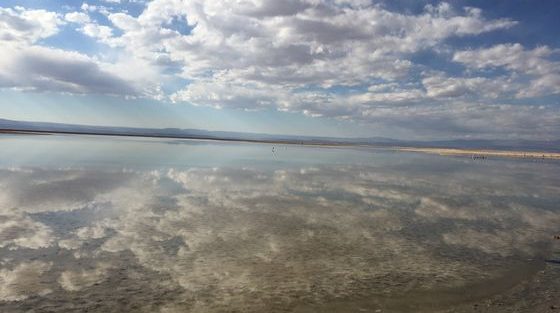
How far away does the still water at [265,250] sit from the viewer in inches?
395

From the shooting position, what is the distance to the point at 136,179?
29.2m

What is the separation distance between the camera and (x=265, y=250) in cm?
1401

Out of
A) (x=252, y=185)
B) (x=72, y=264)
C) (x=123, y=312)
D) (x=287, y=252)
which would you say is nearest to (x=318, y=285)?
(x=287, y=252)

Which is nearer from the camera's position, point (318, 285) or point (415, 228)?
point (318, 285)

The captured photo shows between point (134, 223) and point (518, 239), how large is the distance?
1585 centimetres

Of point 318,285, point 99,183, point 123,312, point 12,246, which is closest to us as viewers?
point 123,312

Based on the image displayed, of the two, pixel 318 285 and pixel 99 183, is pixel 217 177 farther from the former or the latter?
pixel 318 285

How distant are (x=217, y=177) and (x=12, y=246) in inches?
796

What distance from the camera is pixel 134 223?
1672cm

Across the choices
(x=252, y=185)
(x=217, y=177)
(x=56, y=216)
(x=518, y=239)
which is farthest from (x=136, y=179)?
(x=518, y=239)

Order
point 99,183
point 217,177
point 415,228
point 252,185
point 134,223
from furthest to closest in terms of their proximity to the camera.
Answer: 1. point 217,177
2. point 252,185
3. point 99,183
4. point 415,228
5. point 134,223

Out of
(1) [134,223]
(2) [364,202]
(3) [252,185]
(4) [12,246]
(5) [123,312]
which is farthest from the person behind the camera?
(3) [252,185]

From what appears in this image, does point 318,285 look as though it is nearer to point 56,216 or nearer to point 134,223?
point 134,223

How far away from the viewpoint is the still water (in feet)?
32.9
